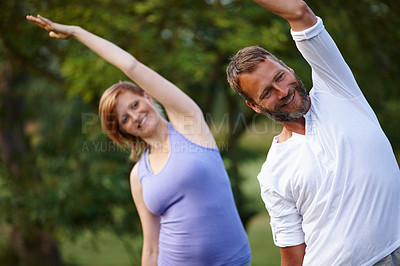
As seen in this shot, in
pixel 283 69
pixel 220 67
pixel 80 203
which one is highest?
pixel 283 69

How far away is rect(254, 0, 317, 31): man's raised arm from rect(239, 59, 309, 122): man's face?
161 mm

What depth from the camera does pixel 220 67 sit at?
507cm

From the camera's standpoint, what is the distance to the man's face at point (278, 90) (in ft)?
4.66

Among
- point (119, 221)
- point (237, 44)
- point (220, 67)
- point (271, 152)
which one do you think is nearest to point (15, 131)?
point (119, 221)

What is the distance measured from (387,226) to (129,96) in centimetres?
135

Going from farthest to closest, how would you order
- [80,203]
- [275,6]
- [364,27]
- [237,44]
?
[80,203]
[364,27]
[237,44]
[275,6]

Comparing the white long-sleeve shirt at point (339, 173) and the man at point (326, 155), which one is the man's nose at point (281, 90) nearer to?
the man at point (326, 155)

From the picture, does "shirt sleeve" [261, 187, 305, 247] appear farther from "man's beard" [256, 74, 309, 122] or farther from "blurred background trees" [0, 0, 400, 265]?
"blurred background trees" [0, 0, 400, 265]

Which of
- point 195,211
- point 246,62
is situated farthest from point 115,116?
point 246,62

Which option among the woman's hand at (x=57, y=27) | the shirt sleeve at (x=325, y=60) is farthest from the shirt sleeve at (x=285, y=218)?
the woman's hand at (x=57, y=27)

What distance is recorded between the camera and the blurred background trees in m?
4.04

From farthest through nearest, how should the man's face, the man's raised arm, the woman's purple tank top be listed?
1. the woman's purple tank top
2. the man's face
3. the man's raised arm

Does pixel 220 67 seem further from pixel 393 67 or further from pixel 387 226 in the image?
pixel 387 226

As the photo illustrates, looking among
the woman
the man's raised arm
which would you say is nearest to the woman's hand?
the woman
